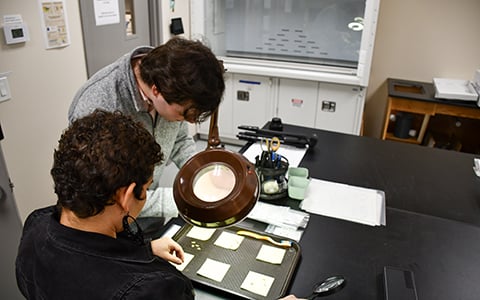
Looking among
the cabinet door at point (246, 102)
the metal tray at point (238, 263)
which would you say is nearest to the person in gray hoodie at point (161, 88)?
the metal tray at point (238, 263)

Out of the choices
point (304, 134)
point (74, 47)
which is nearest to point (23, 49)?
point (74, 47)

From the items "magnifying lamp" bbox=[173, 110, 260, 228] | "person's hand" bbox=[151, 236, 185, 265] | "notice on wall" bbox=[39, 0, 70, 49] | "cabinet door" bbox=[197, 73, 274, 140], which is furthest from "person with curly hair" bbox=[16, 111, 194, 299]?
"cabinet door" bbox=[197, 73, 274, 140]

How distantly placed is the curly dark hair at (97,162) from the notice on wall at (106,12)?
78.8 inches

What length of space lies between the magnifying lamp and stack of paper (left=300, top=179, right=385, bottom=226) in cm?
60

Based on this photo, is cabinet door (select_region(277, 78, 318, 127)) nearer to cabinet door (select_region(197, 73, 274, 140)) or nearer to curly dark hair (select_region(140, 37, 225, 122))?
cabinet door (select_region(197, 73, 274, 140))

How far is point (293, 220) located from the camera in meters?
1.29

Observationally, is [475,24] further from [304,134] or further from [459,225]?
[459,225]

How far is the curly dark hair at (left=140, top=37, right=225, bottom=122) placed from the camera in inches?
41.1

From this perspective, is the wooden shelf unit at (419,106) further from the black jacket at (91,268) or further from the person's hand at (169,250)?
the black jacket at (91,268)

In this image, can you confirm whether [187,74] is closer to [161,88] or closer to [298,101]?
[161,88]

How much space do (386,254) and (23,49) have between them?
200 centimetres

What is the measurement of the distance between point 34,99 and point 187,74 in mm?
1443

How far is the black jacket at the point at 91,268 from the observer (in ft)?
2.14

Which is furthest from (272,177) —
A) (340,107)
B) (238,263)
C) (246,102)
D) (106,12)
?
(246,102)
